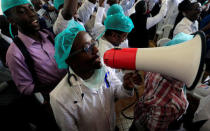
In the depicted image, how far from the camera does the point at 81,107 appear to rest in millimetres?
812

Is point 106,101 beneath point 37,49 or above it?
beneath

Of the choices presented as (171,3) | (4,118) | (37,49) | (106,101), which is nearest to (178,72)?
(106,101)

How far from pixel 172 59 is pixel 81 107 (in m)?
0.67

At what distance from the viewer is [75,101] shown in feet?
2.56

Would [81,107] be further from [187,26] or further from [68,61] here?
[187,26]

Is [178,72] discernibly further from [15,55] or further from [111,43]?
[15,55]

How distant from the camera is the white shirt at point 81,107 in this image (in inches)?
30.1

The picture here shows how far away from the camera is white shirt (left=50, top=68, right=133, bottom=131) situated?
0.76m

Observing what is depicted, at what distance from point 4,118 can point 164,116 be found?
1.25 m

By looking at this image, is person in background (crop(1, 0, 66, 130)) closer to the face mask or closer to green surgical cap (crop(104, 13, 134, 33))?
the face mask

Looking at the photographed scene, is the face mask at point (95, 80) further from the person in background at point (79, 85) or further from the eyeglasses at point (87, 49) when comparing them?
the eyeglasses at point (87, 49)

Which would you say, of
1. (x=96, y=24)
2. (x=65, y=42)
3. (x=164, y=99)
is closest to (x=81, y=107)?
(x=65, y=42)

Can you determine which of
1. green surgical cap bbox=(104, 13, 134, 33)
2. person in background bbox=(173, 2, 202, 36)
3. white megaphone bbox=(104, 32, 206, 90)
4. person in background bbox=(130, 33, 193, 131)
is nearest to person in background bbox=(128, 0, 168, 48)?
person in background bbox=(173, 2, 202, 36)

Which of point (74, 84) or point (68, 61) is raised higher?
point (68, 61)
